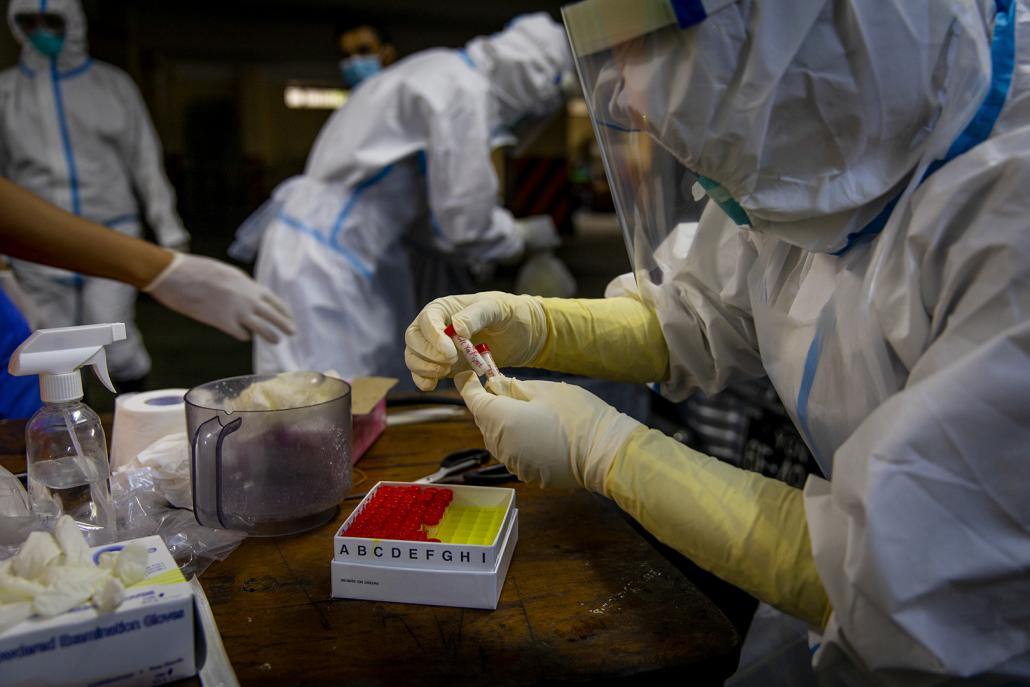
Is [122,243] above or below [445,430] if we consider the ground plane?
above

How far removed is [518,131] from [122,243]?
1701mm

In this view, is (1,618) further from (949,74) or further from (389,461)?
(949,74)

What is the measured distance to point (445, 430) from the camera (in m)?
1.27

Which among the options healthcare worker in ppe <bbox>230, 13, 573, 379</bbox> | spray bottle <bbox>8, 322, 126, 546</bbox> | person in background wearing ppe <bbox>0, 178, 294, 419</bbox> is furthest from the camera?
healthcare worker in ppe <bbox>230, 13, 573, 379</bbox>

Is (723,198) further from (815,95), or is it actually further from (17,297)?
(17,297)

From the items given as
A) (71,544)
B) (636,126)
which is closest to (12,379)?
(71,544)

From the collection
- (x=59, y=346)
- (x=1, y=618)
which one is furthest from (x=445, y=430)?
(x=1, y=618)

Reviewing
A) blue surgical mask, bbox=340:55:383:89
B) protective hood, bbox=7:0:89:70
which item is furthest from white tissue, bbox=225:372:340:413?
protective hood, bbox=7:0:89:70

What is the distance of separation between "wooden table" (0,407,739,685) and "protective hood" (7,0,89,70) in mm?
3038

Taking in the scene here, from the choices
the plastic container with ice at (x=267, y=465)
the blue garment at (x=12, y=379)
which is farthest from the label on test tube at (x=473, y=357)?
the blue garment at (x=12, y=379)

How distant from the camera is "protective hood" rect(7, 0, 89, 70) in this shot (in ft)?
9.71

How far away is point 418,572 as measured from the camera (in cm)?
74

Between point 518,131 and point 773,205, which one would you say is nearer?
point 773,205

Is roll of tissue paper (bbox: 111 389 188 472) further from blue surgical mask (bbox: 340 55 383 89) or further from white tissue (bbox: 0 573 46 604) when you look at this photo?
blue surgical mask (bbox: 340 55 383 89)
